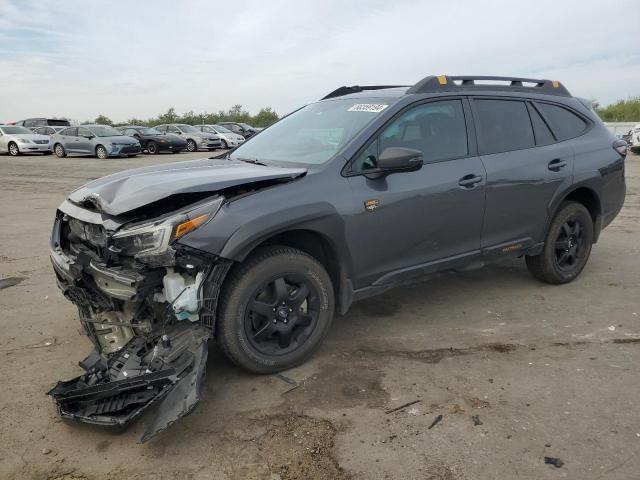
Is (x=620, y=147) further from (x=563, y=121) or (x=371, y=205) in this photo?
(x=371, y=205)

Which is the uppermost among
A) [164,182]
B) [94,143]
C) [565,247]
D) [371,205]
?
[164,182]

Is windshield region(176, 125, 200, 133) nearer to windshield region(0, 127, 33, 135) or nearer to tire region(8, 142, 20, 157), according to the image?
windshield region(0, 127, 33, 135)

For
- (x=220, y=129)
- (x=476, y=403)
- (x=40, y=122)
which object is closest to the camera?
(x=476, y=403)

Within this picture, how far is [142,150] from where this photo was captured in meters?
25.4

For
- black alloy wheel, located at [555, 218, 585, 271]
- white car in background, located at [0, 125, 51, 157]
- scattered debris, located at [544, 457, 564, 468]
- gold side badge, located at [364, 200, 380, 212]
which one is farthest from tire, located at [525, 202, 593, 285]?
white car in background, located at [0, 125, 51, 157]

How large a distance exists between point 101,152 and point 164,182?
2098cm

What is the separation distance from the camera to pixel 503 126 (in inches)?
178

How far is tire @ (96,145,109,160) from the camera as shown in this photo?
22.2 metres

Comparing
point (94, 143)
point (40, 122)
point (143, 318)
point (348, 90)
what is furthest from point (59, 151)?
point (143, 318)

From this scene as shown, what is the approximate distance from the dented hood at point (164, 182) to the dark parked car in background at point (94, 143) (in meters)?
19.8

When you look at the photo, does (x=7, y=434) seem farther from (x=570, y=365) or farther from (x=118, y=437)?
(x=570, y=365)

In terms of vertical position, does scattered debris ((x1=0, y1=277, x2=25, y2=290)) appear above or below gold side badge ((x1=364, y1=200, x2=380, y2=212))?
below

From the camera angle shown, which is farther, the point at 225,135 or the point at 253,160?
the point at 225,135

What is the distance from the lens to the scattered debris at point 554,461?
2556mm
